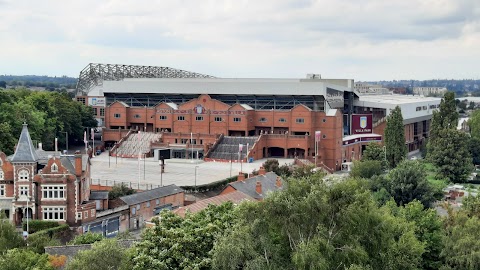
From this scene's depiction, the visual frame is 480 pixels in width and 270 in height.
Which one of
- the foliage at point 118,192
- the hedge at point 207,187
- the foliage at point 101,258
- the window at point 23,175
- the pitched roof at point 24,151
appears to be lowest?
the hedge at point 207,187

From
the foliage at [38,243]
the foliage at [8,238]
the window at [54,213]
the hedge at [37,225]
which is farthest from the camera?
the window at [54,213]

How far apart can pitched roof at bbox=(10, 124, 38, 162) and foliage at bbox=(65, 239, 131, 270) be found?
27488 mm

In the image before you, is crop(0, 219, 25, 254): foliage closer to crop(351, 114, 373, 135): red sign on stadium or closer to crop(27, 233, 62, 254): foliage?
crop(27, 233, 62, 254): foliage

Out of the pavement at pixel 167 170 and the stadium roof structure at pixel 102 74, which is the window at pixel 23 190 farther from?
the stadium roof structure at pixel 102 74

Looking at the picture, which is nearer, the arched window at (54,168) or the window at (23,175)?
the arched window at (54,168)

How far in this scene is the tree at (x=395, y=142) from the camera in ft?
337

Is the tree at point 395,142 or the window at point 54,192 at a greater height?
the tree at point 395,142

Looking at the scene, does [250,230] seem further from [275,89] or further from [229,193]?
[275,89]

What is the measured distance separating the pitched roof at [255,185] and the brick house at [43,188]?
1421 cm

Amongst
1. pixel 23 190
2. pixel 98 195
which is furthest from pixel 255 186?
pixel 23 190

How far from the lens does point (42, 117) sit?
108 metres

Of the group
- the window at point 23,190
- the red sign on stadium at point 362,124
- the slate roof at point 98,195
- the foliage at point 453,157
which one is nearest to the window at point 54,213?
the window at point 23,190

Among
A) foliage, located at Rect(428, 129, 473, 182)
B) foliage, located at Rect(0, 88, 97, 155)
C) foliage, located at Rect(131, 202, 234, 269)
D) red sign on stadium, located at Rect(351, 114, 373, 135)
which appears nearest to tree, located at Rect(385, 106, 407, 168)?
foliage, located at Rect(428, 129, 473, 182)

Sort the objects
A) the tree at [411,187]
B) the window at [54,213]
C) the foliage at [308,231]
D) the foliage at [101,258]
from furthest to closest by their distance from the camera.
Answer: the tree at [411,187], the window at [54,213], the foliage at [308,231], the foliage at [101,258]
